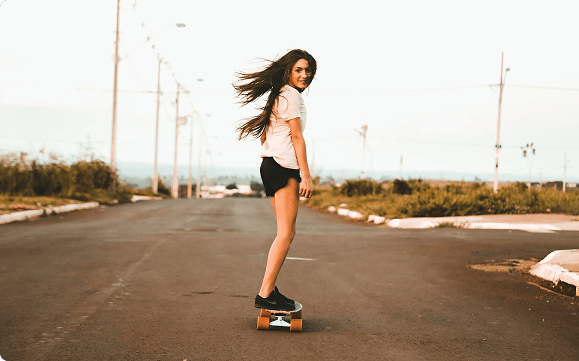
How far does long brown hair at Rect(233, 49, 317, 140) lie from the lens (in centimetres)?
471

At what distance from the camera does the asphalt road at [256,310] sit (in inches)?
167

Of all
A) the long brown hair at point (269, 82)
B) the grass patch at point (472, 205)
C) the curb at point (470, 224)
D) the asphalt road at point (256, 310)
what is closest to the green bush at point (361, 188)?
the grass patch at point (472, 205)

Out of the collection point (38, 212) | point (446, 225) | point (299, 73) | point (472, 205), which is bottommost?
point (38, 212)

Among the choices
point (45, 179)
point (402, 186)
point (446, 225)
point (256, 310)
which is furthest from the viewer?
point (402, 186)

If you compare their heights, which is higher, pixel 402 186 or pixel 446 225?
pixel 402 186

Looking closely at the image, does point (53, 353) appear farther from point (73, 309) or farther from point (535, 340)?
point (535, 340)

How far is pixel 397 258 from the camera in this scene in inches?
367

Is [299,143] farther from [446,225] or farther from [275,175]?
[446,225]

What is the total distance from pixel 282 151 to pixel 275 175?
0.19 m

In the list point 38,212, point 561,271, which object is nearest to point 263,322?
point 561,271

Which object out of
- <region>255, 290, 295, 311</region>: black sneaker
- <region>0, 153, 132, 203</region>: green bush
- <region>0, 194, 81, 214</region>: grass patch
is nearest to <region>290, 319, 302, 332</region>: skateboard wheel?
<region>255, 290, 295, 311</region>: black sneaker

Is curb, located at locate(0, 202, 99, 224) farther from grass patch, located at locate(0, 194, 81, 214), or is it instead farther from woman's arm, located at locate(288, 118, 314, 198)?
woman's arm, located at locate(288, 118, 314, 198)

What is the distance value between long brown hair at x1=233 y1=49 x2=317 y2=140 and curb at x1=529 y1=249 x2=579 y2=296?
4044mm

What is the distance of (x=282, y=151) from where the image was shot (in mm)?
4578
